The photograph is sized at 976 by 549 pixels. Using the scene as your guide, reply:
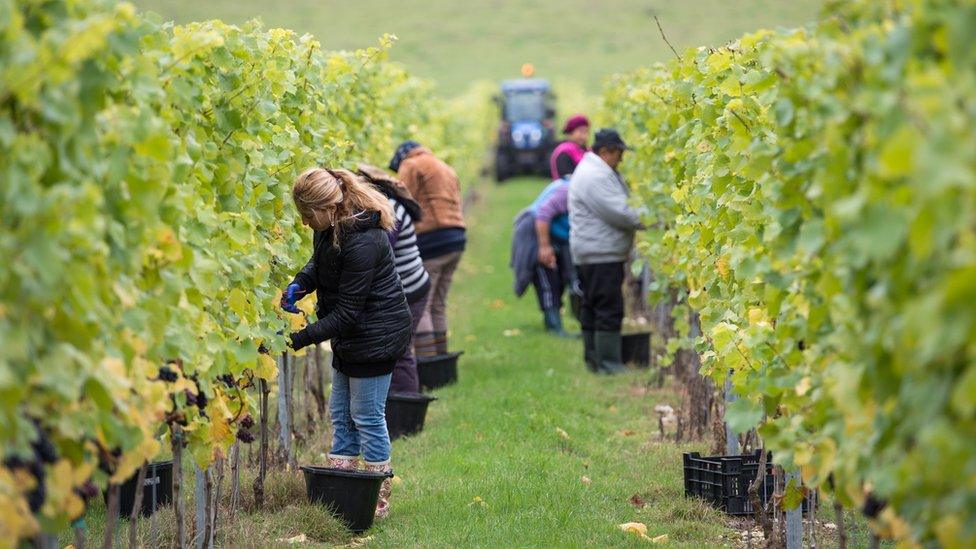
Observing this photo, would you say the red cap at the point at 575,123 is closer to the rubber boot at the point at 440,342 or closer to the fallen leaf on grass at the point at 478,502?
the rubber boot at the point at 440,342

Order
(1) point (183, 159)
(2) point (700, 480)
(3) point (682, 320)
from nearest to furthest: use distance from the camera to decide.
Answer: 1. (1) point (183, 159)
2. (2) point (700, 480)
3. (3) point (682, 320)

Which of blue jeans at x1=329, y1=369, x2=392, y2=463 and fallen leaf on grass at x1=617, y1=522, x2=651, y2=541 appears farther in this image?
blue jeans at x1=329, y1=369, x2=392, y2=463

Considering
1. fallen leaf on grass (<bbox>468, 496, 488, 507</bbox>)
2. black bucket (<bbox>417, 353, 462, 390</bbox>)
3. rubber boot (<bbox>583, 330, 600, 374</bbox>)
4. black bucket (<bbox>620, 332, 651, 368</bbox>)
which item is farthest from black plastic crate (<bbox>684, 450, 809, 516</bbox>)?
black bucket (<bbox>620, 332, 651, 368</bbox>)

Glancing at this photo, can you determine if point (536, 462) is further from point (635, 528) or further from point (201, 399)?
point (201, 399)

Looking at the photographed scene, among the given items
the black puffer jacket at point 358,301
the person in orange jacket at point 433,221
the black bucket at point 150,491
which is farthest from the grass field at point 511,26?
the black puffer jacket at point 358,301

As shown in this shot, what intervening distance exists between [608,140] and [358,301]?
402 cm

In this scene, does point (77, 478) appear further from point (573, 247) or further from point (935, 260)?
point (573, 247)

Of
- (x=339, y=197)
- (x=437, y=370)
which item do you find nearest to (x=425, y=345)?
(x=437, y=370)

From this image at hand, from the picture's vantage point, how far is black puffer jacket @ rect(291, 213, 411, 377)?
18.2 ft

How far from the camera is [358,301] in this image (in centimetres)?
554

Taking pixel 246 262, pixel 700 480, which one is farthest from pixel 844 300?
pixel 700 480

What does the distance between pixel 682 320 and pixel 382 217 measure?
3.36 m

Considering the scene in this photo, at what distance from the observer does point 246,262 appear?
4.93 m

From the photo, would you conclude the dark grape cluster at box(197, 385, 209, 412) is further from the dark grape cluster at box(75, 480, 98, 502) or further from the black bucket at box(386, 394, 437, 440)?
the black bucket at box(386, 394, 437, 440)
